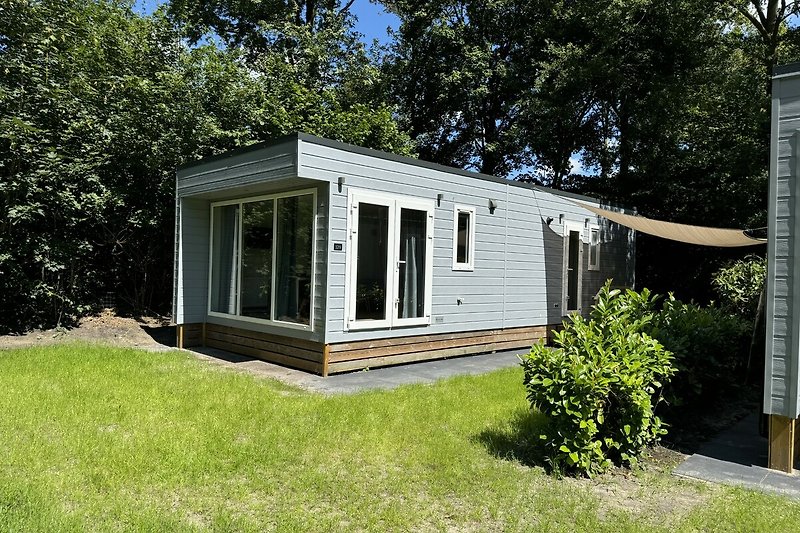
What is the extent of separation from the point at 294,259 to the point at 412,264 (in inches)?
61.7

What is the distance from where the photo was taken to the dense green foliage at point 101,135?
8461 mm

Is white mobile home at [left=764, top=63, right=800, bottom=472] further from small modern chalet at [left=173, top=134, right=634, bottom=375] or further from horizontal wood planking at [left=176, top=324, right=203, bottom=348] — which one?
horizontal wood planking at [left=176, top=324, right=203, bottom=348]

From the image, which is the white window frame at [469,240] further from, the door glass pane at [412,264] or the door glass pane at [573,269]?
the door glass pane at [573,269]

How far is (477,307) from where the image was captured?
839 centimetres

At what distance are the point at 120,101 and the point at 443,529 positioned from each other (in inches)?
390

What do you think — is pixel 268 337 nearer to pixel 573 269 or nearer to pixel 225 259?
pixel 225 259

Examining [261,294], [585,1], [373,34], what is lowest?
[261,294]

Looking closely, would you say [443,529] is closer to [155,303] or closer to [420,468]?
[420,468]

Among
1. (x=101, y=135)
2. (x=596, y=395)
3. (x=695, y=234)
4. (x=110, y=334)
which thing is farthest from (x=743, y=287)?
(x=101, y=135)

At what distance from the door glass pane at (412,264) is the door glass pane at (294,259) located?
1214 mm

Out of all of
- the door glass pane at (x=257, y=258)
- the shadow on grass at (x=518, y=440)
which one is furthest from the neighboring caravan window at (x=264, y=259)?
the shadow on grass at (x=518, y=440)

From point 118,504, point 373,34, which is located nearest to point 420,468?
point 118,504

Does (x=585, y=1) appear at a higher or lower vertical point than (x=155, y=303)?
higher

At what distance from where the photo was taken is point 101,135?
934 centimetres
